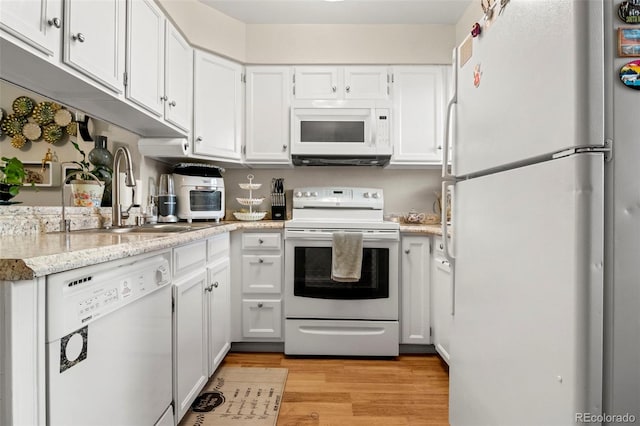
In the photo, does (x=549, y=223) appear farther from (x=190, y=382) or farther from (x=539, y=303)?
(x=190, y=382)

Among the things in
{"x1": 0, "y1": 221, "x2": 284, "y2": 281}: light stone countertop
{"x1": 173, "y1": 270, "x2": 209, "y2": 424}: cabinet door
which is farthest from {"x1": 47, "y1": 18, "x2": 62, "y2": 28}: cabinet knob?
{"x1": 173, "y1": 270, "x2": 209, "y2": 424}: cabinet door

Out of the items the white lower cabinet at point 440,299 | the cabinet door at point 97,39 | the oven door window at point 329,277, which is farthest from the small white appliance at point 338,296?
the cabinet door at point 97,39

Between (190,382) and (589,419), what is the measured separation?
4.94 feet

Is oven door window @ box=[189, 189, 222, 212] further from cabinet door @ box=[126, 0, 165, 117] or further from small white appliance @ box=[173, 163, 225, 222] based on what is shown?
cabinet door @ box=[126, 0, 165, 117]

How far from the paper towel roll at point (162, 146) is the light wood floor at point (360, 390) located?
150 cm

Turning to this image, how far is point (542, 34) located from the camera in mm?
779

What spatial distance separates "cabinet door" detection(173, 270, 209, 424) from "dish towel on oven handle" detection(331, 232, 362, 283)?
2.89 ft

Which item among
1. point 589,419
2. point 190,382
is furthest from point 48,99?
point 589,419

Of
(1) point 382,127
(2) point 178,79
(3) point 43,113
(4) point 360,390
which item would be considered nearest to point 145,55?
(2) point 178,79

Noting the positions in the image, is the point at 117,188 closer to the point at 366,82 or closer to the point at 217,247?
the point at 217,247

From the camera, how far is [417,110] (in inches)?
105

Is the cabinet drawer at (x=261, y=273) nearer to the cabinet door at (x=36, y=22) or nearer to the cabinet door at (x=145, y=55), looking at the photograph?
the cabinet door at (x=145, y=55)

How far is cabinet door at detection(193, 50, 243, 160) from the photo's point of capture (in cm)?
240

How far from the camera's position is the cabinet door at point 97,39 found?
1197mm
